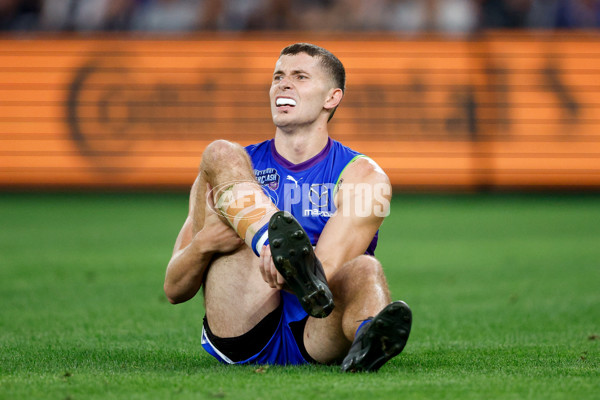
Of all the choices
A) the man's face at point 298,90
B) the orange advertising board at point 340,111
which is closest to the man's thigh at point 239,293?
the man's face at point 298,90

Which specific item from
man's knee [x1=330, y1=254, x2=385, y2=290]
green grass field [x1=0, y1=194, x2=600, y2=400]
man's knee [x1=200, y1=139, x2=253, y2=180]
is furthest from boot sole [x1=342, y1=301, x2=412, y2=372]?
man's knee [x1=200, y1=139, x2=253, y2=180]

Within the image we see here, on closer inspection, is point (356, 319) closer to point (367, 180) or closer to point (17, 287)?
point (367, 180)

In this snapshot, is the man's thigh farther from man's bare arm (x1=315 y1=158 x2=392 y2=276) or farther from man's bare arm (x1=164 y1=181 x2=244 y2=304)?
man's bare arm (x1=315 y1=158 x2=392 y2=276)

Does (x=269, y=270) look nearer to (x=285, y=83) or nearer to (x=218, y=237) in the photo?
(x=218, y=237)

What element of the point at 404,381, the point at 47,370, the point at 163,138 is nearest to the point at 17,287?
the point at 47,370

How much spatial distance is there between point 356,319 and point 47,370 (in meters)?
1.48

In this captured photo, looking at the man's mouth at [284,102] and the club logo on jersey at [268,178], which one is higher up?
the man's mouth at [284,102]

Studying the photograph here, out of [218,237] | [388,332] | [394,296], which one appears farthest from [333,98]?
[394,296]

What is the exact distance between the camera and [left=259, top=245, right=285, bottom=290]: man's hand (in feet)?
12.4

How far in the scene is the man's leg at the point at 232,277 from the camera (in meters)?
4.15

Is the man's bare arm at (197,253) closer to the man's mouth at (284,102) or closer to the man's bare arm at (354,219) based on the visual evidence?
the man's bare arm at (354,219)

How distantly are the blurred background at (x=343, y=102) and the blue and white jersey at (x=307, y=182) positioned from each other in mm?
11209

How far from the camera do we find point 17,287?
25.2ft

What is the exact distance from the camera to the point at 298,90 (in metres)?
4.52
